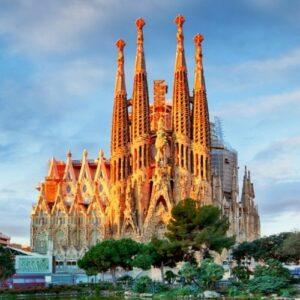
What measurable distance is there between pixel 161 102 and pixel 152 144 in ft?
25.7

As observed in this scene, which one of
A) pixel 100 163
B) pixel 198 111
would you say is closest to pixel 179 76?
pixel 198 111

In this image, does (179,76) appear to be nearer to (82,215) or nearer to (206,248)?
(82,215)

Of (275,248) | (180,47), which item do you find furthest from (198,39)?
(275,248)

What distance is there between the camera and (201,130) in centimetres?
7750

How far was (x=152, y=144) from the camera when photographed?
79.9 m

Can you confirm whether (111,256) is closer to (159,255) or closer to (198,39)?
(159,255)

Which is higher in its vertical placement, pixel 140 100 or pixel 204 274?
pixel 140 100

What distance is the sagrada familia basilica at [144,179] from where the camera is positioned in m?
75.7

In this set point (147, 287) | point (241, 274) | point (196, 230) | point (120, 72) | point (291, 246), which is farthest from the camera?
point (120, 72)

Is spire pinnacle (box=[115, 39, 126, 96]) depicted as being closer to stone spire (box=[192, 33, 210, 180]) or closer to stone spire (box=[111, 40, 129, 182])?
stone spire (box=[111, 40, 129, 182])

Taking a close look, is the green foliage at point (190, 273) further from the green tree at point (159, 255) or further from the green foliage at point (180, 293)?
the green tree at point (159, 255)

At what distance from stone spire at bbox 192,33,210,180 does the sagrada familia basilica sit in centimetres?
11

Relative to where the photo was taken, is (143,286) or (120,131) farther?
(120,131)

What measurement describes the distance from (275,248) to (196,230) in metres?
8.12
